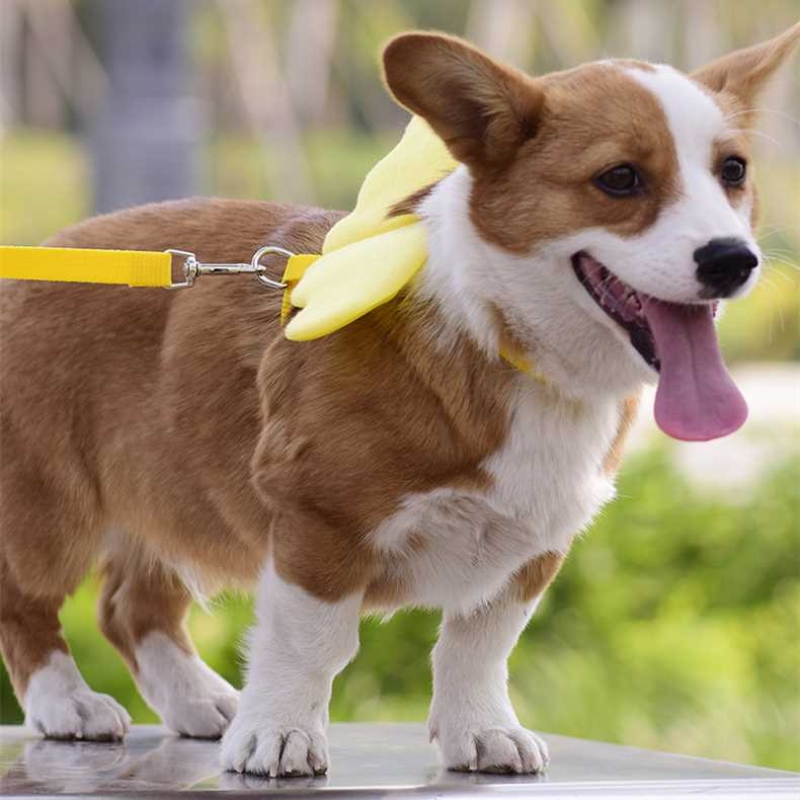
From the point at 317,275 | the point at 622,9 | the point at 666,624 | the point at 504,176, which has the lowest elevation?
the point at 622,9

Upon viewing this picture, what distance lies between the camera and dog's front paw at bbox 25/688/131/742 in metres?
3.53

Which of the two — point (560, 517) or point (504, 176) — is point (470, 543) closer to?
point (560, 517)

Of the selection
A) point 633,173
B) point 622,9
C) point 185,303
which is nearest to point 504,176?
point 633,173

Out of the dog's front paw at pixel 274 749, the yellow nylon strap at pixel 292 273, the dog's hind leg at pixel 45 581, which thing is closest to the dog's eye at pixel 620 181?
the yellow nylon strap at pixel 292 273

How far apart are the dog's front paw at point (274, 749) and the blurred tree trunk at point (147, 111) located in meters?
6.02

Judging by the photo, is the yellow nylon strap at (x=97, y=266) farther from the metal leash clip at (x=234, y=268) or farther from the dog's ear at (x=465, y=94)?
the dog's ear at (x=465, y=94)

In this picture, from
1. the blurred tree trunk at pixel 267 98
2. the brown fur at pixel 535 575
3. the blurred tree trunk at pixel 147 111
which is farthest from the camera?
the blurred tree trunk at pixel 267 98

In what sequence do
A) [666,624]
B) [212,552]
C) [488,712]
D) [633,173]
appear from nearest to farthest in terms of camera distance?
1. [633,173]
2. [488,712]
3. [212,552]
4. [666,624]

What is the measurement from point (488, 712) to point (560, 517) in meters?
0.47

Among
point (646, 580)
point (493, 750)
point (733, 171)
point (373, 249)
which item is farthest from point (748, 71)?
point (646, 580)

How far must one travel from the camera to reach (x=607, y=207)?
9.05 ft

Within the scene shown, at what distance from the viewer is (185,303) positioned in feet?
11.1

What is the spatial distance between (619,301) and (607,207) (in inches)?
6.7

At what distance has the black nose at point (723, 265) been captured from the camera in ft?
8.63
